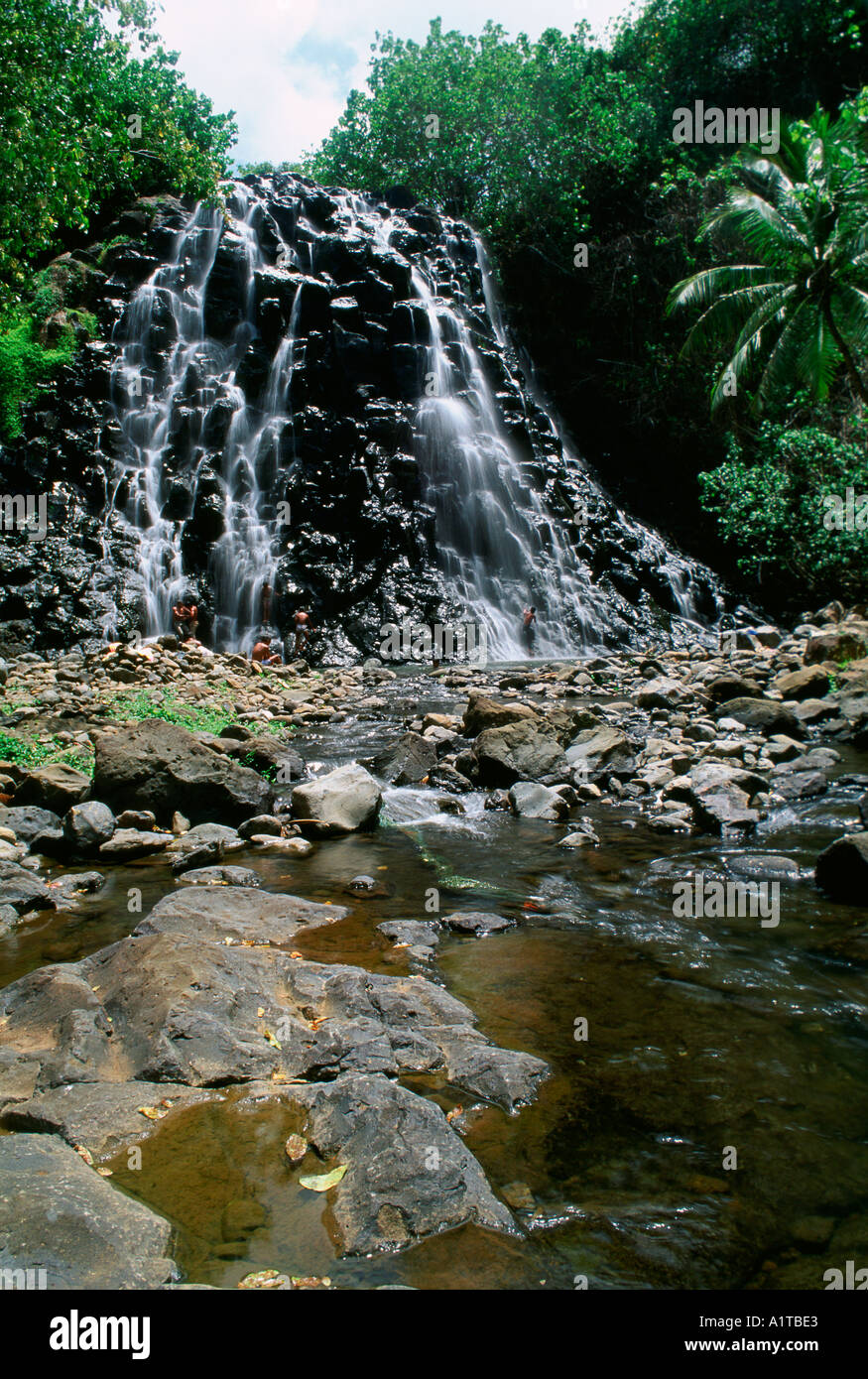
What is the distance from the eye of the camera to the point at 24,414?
1859 centimetres

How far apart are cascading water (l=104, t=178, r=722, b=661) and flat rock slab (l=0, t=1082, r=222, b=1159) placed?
15.8 meters

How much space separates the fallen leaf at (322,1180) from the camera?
223 cm

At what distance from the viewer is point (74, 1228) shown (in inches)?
73.7

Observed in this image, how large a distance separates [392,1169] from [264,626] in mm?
16656

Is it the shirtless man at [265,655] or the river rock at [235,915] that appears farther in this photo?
the shirtless man at [265,655]

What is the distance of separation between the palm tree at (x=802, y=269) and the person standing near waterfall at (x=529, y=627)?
→ 7.41 metres

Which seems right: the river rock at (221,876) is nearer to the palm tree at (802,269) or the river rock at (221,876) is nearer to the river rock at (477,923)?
the river rock at (477,923)

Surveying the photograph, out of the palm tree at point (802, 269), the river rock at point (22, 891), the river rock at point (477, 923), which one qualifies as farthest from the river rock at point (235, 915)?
the palm tree at point (802, 269)

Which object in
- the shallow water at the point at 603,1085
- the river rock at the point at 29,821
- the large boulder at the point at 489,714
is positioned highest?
the large boulder at the point at 489,714

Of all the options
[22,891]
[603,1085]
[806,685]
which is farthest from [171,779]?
[806,685]
